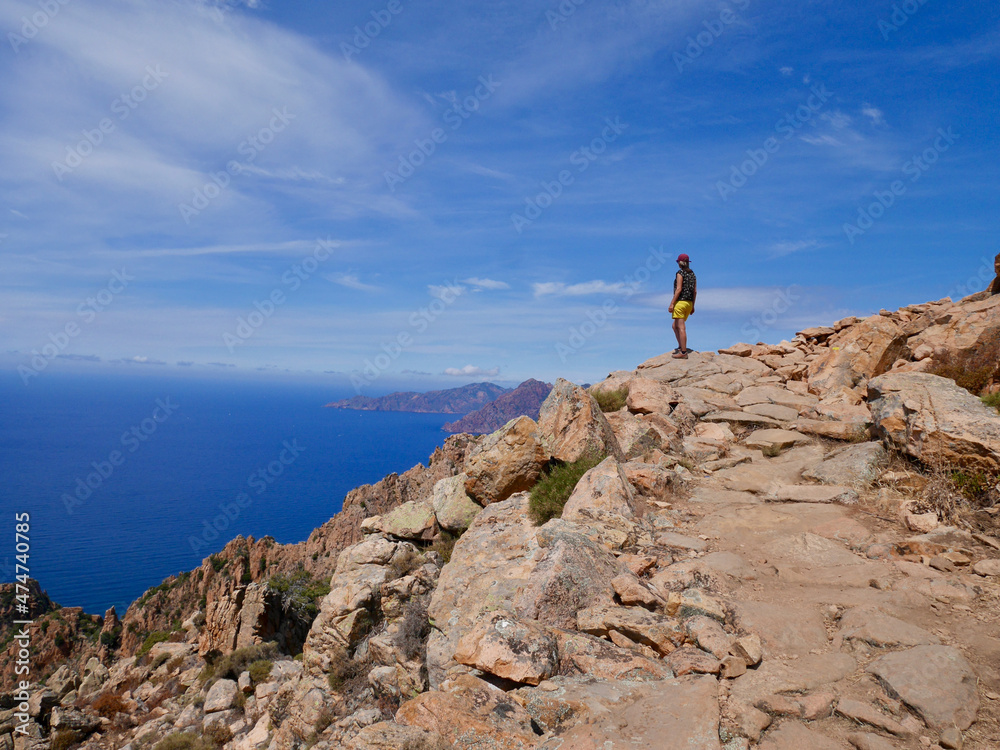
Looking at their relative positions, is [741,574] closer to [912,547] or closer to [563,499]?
[912,547]

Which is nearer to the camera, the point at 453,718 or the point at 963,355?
the point at 453,718

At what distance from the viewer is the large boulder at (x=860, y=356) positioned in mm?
15453

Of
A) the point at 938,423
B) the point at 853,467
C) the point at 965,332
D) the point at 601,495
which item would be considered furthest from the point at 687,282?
the point at 601,495

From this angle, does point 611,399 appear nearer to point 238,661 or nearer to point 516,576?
point 516,576

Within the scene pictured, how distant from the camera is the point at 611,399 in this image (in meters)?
15.3

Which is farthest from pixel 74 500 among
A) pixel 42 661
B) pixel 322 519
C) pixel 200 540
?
pixel 42 661

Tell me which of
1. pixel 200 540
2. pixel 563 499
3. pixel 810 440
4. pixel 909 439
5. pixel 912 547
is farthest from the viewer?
pixel 200 540

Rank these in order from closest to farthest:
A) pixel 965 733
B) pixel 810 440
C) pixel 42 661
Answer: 1. pixel 965 733
2. pixel 810 440
3. pixel 42 661

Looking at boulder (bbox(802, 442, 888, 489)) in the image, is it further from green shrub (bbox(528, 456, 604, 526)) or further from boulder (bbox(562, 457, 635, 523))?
Result: green shrub (bbox(528, 456, 604, 526))

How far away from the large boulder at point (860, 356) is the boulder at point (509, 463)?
1023 cm

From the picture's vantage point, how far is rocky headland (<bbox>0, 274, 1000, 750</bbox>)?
13.1ft

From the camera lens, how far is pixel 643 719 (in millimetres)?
3867

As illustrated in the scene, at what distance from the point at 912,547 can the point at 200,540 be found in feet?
506

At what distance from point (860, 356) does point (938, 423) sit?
940 centimetres
